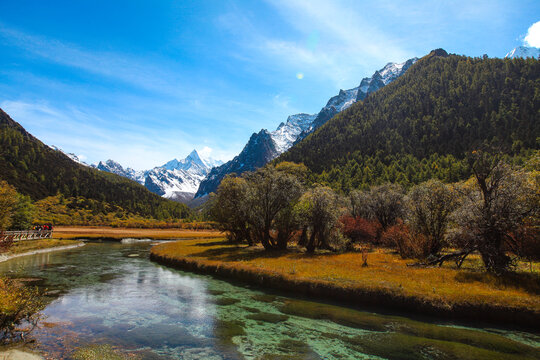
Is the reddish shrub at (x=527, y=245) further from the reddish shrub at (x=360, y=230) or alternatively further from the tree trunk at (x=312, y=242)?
the reddish shrub at (x=360, y=230)

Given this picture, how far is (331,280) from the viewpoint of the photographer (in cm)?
2503

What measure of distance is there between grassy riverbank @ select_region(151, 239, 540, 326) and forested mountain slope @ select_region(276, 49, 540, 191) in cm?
10189

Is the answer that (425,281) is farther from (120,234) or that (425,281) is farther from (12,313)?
(120,234)

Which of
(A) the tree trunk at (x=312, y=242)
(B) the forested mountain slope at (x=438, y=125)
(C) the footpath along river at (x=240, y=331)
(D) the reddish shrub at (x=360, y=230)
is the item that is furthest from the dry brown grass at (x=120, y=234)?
(C) the footpath along river at (x=240, y=331)

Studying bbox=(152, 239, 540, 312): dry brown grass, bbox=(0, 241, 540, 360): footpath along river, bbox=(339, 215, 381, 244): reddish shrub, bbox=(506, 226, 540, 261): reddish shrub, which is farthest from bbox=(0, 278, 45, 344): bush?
bbox=(339, 215, 381, 244): reddish shrub

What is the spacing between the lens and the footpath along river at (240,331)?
1405 centimetres

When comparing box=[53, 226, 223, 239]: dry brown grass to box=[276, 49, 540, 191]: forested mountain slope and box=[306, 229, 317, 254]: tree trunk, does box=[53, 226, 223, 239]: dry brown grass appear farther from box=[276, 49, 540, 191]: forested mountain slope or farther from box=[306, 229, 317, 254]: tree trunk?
box=[276, 49, 540, 191]: forested mountain slope

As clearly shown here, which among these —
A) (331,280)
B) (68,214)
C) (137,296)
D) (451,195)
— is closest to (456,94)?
(451,195)

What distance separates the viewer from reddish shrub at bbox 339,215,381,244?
177ft

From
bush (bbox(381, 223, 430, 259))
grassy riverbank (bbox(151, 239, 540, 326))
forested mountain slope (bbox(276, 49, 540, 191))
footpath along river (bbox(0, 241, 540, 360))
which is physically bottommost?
footpath along river (bbox(0, 241, 540, 360))

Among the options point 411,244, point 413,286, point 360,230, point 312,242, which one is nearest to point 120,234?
point 312,242

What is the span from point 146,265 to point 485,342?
42.3 metres

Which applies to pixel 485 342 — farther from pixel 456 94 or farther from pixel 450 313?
pixel 456 94

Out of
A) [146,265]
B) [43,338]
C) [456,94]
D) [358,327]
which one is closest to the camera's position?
[43,338]
